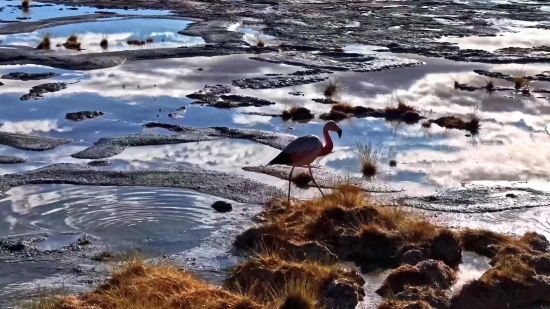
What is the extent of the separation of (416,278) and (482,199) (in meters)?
4.35

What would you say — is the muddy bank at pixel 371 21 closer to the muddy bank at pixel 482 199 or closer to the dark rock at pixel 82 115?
the dark rock at pixel 82 115

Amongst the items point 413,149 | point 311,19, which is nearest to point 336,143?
point 413,149

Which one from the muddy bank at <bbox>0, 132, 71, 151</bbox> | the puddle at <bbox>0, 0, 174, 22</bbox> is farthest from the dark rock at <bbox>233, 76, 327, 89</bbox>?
the puddle at <bbox>0, 0, 174, 22</bbox>

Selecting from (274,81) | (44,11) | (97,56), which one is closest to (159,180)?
(274,81)

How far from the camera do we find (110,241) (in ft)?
34.4

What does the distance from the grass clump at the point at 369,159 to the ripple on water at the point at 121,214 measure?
293 cm

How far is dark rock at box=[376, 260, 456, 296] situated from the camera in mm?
8883

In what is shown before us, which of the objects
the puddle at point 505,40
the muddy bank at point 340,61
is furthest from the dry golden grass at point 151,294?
the puddle at point 505,40

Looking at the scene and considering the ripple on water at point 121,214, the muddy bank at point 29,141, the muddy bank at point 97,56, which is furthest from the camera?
the muddy bank at point 97,56

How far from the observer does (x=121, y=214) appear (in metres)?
11.6

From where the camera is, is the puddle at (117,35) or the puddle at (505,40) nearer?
the puddle at (117,35)

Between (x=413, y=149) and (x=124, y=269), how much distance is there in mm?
8830

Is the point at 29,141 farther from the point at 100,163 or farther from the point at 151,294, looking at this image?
the point at 151,294

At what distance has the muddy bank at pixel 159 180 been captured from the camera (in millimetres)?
12750
